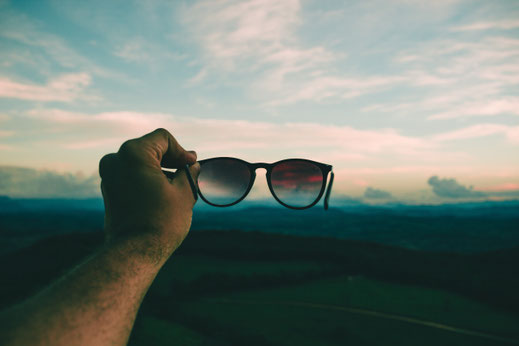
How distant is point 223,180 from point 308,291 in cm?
2690

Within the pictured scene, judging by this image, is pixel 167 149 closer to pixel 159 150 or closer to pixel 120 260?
pixel 159 150

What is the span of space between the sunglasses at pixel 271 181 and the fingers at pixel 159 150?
2.17ft

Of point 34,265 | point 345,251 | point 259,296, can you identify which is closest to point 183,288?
point 259,296

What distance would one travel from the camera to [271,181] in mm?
3568

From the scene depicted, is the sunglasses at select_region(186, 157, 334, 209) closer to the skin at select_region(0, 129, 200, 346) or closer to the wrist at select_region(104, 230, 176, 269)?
the skin at select_region(0, 129, 200, 346)

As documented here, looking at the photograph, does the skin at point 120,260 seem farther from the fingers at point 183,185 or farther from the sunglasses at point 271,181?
the sunglasses at point 271,181

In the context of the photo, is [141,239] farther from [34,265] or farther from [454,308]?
[34,265]

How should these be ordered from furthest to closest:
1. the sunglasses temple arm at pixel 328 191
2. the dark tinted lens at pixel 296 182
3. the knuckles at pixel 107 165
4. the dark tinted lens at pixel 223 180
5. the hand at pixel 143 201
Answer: the dark tinted lens at pixel 296 182
the dark tinted lens at pixel 223 180
the sunglasses temple arm at pixel 328 191
the knuckles at pixel 107 165
the hand at pixel 143 201

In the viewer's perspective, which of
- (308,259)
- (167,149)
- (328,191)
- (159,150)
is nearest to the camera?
(159,150)

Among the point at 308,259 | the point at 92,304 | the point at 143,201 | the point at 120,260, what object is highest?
the point at 143,201

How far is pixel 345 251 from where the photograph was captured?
3512 cm

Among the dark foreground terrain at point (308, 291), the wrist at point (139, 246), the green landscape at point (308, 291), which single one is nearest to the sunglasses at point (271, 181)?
the wrist at point (139, 246)

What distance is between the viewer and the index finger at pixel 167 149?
1.96 metres

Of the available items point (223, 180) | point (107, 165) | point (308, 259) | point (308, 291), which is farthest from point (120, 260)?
point (308, 259)
